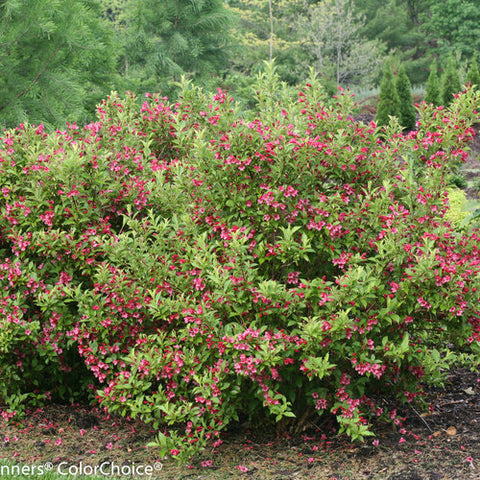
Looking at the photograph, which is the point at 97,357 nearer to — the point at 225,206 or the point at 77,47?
the point at 225,206

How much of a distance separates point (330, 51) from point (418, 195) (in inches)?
994

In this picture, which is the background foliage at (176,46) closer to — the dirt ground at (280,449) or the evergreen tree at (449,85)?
the dirt ground at (280,449)

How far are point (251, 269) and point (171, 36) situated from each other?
15.5 metres

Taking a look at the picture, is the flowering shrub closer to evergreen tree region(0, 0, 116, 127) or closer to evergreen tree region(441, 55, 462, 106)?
evergreen tree region(0, 0, 116, 127)

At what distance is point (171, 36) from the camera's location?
17375 mm

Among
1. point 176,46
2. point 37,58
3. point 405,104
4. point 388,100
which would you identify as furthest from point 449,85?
point 37,58

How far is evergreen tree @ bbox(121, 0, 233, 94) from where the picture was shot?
16847 mm

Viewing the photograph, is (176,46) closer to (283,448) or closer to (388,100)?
(388,100)

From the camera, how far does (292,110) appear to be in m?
3.76

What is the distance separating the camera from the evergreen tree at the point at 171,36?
55.3 ft

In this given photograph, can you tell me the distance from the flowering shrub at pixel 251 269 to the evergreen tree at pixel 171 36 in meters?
13.3

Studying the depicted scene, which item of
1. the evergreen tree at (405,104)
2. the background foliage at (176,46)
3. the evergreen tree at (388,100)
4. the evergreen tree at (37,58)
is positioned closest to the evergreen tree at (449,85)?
the evergreen tree at (405,104)

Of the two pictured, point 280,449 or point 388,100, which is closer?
point 280,449

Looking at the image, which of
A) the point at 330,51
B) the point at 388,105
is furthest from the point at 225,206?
the point at 330,51
